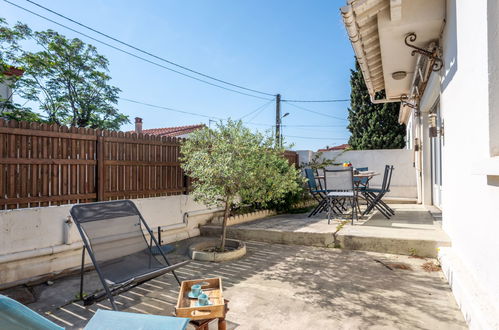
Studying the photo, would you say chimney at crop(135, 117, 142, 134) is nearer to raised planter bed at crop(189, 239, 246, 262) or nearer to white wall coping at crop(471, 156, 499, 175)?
raised planter bed at crop(189, 239, 246, 262)

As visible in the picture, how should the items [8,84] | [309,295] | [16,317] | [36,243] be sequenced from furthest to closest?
[8,84], [36,243], [309,295], [16,317]

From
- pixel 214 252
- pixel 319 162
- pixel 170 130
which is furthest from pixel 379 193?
pixel 170 130

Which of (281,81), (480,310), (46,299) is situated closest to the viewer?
(480,310)

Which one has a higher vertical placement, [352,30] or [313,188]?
[352,30]

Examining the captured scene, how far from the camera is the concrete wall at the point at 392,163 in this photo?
9.70 m

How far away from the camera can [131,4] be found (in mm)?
9430

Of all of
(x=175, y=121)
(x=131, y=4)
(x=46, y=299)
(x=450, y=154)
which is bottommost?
(x=46, y=299)

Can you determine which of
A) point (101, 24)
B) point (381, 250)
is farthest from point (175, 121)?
point (381, 250)

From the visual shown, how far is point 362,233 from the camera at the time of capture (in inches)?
181

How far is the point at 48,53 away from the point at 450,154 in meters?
17.5

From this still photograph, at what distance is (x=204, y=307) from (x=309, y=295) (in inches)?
55.8

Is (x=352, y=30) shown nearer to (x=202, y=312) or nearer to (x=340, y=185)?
(x=340, y=185)

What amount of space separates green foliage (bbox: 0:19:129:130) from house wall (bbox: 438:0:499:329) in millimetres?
15215

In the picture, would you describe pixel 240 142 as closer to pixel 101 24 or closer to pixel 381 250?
pixel 381 250
